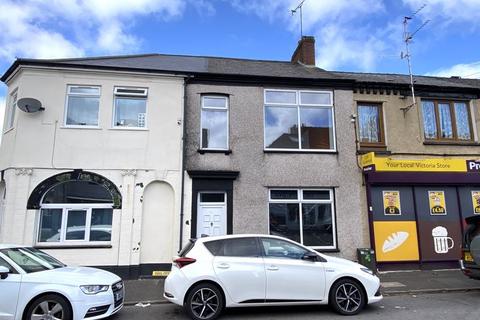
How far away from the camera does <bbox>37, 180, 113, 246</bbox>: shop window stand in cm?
1119

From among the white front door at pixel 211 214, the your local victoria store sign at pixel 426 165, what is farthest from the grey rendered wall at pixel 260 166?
the your local victoria store sign at pixel 426 165

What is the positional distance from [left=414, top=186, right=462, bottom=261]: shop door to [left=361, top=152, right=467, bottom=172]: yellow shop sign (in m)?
0.70

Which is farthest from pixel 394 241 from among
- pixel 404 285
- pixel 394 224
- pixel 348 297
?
pixel 348 297

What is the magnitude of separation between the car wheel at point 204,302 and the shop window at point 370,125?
326 inches

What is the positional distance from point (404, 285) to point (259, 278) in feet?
16.8

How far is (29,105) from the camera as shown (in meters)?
11.3

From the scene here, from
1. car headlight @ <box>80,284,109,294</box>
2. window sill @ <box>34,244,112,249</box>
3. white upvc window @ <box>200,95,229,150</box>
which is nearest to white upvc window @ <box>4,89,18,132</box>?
window sill @ <box>34,244,112,249</box>

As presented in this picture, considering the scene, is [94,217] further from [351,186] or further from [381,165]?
[381,165]

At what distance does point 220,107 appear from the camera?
1255 centimetres

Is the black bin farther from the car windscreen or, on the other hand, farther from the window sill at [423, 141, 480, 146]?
the car windscreen

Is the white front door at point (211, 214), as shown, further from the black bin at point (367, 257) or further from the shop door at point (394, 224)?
the shop door at point (394, 224)

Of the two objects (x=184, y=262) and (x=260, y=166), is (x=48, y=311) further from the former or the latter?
(x=260, y=166)

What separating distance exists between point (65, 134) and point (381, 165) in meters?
10.4

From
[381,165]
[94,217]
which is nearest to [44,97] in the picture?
[94,217]
